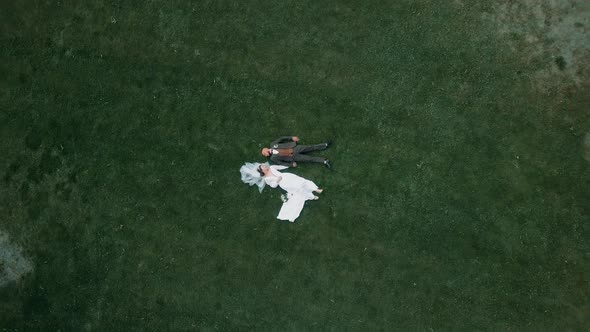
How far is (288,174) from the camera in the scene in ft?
28.6

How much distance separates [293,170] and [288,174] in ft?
0.52

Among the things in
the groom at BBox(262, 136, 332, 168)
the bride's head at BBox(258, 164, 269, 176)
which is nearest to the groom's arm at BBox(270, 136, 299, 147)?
the groom at BBox(262, 136, 332, 168)

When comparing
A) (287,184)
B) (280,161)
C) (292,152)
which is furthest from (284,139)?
(287,184)

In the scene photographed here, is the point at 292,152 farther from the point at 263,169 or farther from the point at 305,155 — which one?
the point at 263,169

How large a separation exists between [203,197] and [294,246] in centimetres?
176

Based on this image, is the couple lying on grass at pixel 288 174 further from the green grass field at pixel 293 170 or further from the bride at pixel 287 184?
the green grass field at pixel 293 170

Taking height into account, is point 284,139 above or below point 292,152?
above

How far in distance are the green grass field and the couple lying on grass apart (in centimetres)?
19

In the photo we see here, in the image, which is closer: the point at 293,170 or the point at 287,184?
the point at 287,184

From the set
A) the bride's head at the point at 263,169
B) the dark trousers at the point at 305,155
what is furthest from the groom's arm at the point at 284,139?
the bride's head at the point at 263,169

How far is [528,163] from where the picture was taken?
8.33 metres

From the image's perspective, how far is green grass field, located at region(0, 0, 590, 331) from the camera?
8328mm

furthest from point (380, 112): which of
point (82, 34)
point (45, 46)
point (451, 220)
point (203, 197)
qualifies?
point (45, 46)

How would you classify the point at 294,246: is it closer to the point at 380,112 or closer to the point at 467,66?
the point at 380,112
